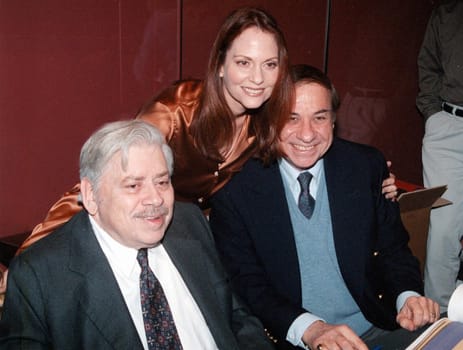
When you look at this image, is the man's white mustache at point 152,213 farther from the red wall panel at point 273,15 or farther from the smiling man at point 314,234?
the red wall panel at point 273,15

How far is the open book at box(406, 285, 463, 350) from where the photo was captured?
1656 millimetres

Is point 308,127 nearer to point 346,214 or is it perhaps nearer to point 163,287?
point 346,214

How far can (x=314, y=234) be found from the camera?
238 cm

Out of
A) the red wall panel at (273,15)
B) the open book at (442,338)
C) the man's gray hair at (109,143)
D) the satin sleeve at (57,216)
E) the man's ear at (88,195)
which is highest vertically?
the red wall panel at (273,15)

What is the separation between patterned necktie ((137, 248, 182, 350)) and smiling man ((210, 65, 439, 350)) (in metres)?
0.44

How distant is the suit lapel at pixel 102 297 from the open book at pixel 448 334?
82 centimetres

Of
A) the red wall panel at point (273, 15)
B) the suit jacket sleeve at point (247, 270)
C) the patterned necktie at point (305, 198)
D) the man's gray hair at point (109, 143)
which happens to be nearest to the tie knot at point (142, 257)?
the man's gray hair at point (109, 143)

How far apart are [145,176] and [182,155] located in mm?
824

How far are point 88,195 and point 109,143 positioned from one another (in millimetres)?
189

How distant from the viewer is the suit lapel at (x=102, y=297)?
5.88ft

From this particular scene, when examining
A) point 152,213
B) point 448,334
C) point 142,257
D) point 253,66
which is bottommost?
point 448,334

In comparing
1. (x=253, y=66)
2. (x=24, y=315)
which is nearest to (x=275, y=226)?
(x=253, y=66)

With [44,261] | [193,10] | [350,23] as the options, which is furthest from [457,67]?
[44,261]

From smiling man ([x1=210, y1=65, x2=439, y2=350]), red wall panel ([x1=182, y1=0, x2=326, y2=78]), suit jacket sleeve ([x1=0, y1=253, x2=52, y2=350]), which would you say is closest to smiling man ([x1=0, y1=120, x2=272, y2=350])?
suit jacket sleeve ([x1=0, y1=253, x2=52, y2=350])
